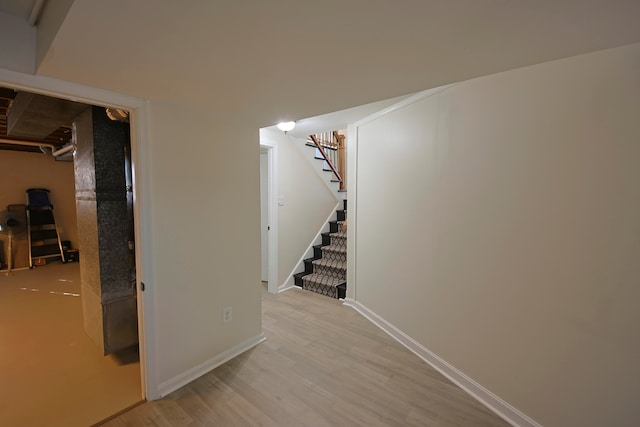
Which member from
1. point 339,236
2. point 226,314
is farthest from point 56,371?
point 339,236

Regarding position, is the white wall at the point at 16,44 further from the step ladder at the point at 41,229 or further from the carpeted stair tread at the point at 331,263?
the step ladder at the point at 41,229

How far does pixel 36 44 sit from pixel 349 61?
1.50 m

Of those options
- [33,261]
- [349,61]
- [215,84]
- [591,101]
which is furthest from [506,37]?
[33,261]

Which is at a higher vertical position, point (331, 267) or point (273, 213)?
point (273, 213)

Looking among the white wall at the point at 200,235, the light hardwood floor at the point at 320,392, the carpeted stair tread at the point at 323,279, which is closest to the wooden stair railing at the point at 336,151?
the carpeted stair tread at the point at 323,279

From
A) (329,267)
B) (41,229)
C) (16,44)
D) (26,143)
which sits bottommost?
(329,267)

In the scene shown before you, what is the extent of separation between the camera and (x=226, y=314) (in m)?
2.27

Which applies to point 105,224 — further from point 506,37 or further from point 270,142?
point 506,37

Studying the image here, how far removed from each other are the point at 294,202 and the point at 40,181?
552 centimetres

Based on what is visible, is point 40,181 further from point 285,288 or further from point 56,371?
point 285,288

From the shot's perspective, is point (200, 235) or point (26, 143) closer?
point (200, 235)

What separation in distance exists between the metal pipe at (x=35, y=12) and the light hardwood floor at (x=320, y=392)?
2211mm

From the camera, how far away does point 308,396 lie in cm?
186

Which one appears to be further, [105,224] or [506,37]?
[105,224]
